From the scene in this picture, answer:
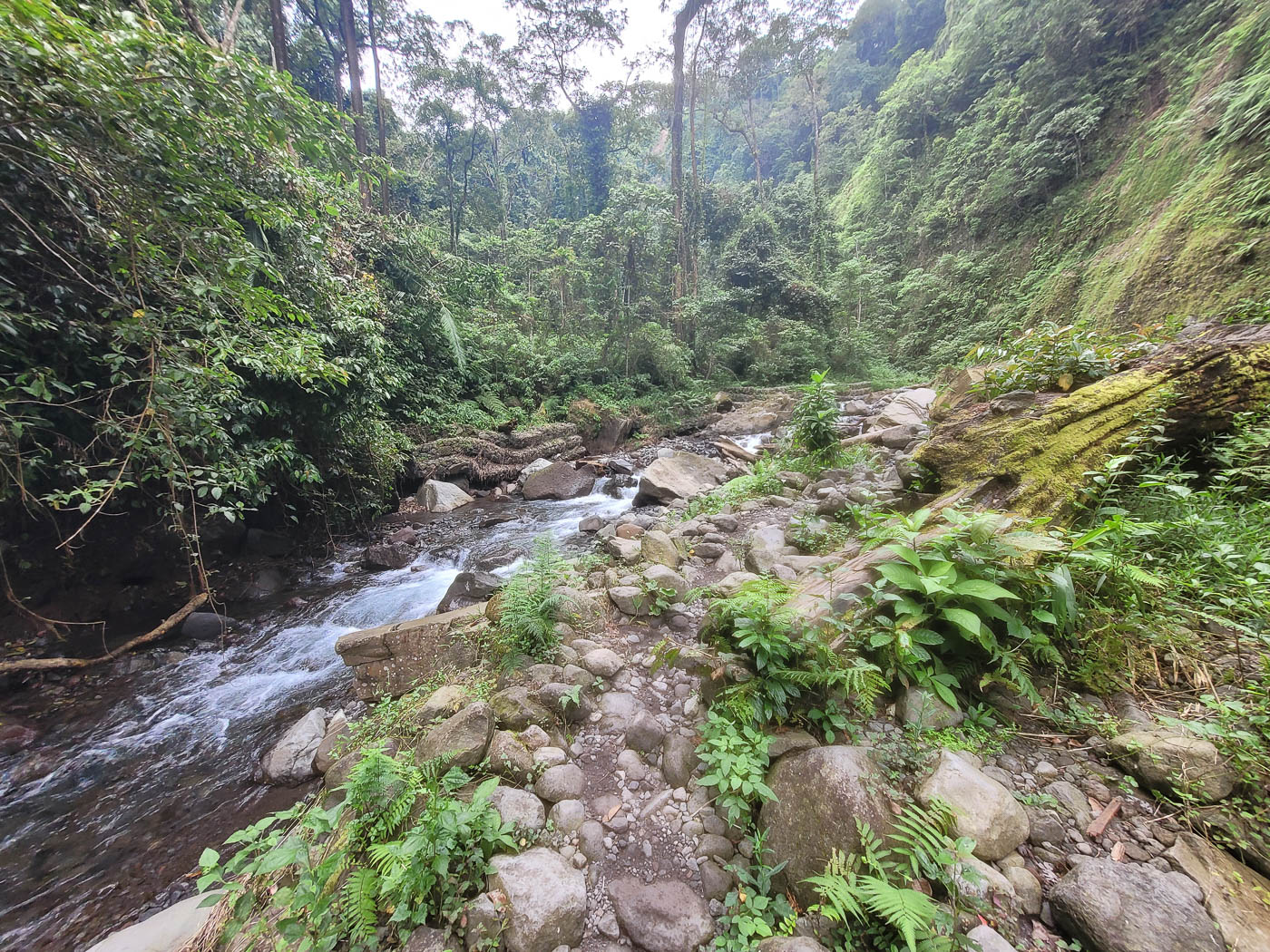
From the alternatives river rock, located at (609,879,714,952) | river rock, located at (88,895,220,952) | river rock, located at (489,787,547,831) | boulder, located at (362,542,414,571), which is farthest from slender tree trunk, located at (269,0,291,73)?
river rock, located at (609,879,714,952)

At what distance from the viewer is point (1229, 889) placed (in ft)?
4.35

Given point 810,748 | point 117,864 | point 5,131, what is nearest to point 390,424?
point 5,131

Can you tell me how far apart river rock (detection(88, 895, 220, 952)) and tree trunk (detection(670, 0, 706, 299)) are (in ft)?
64.9

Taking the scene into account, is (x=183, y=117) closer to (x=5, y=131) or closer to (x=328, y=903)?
(x=5, y=131)

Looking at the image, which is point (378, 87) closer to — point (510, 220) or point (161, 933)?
point (510, 220)

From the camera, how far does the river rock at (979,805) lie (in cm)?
157

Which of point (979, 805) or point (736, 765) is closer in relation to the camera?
point (979, 805)

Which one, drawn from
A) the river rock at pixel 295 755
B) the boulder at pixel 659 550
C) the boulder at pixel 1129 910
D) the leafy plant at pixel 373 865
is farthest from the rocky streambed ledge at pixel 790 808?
the boulder at pixel 659 550

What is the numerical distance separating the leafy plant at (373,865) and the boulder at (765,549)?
109 inches

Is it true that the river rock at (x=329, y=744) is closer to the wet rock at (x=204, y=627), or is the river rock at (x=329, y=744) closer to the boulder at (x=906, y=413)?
the wet rock at (x=204, y=627)

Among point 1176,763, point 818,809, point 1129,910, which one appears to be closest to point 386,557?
point 818,809

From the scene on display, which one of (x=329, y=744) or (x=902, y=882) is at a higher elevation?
(x=902, y=882)

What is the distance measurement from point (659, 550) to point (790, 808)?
9.37 feet

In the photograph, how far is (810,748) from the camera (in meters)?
2.04
